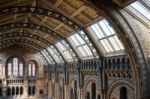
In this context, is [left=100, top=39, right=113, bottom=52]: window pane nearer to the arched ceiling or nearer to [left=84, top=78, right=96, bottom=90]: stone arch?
the arched ceiling

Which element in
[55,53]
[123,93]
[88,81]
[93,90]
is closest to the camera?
[123,93]

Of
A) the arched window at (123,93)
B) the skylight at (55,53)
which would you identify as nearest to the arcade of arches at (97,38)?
the arched window at (123,93)

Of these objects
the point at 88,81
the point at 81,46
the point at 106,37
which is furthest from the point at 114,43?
the point at 88,81

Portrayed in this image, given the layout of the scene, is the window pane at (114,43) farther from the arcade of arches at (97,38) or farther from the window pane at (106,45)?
the window pane at (106,45)

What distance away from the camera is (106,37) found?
2483cm

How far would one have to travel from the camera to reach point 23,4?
80.6ft

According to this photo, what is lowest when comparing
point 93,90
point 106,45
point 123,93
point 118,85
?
point 93,90

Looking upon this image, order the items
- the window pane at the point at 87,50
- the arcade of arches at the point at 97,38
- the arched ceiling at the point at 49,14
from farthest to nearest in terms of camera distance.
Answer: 1. the window pane at the point at 87,50
2. the arched ceiling at the point at 49,14
3. the arcade of arches at the point at 97,38

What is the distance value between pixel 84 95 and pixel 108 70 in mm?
8089

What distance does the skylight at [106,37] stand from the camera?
23.4 metres

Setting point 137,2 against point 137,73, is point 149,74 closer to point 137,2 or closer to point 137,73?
point 137,73

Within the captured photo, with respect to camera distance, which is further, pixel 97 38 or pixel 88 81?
pixel 88 81

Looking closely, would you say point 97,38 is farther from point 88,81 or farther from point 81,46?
point 88,81

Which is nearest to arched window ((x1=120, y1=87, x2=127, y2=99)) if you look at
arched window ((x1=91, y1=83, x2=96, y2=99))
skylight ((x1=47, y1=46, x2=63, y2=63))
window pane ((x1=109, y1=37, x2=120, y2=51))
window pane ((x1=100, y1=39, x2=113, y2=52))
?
window pane ((x1=109, y1=37, x2=120, y2=51))
